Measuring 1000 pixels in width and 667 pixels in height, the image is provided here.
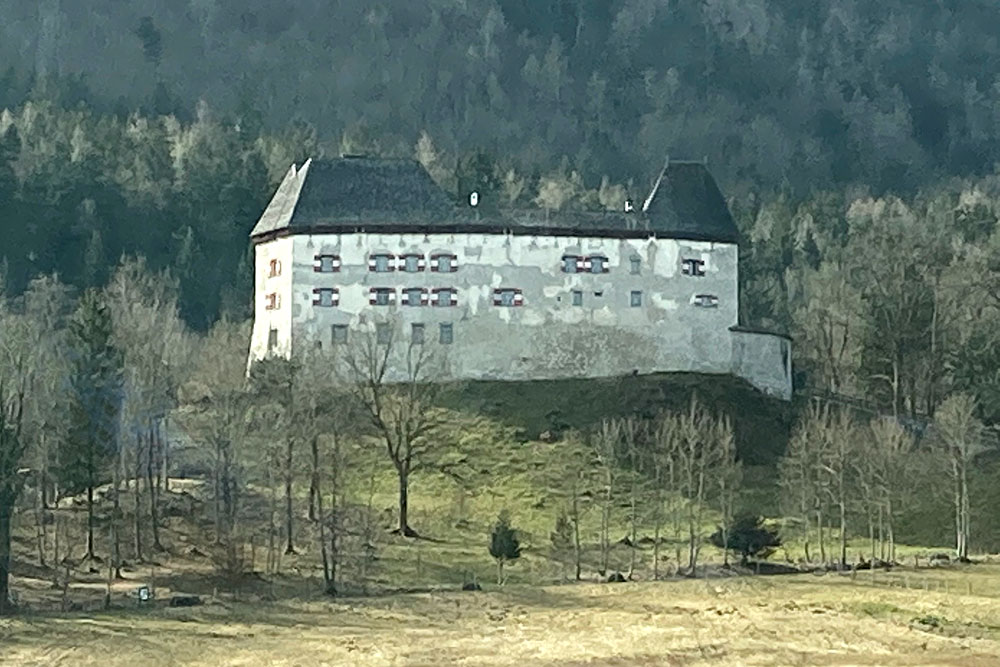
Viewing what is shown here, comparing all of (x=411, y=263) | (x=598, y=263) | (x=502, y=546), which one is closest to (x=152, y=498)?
(x=502, y=546)

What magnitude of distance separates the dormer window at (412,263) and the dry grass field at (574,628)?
2901cm

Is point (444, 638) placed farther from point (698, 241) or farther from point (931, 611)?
point (698, 241)

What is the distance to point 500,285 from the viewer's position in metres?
76.1

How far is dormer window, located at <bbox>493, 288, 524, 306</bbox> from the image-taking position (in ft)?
249

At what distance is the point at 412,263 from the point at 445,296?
2.03 m

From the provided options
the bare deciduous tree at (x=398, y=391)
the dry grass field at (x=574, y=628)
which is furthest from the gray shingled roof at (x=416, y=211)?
the dry grass field at (x=574, y=628)

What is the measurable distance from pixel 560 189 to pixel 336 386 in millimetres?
54614

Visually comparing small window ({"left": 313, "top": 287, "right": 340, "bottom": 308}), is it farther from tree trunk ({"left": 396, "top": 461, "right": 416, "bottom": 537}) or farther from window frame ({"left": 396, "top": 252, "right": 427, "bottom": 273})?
tree trunk ({"left": 396, "top": 461, "right": 416, "bottom": 537})

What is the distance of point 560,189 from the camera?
12219cm

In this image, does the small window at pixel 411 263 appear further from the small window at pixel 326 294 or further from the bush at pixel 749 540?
the bush at pixel 749 540

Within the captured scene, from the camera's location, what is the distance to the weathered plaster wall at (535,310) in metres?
75.1

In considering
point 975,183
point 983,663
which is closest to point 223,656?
point 983,663

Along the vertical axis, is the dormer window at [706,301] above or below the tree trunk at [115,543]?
above

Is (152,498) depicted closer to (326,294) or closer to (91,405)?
(91,405)
